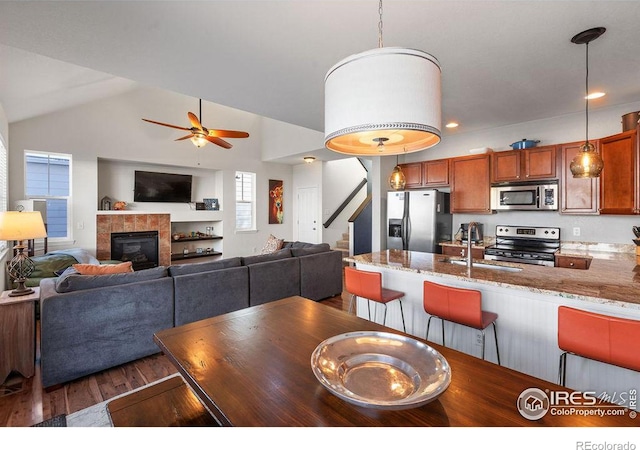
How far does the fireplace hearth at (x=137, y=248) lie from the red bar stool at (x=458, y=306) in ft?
19.0

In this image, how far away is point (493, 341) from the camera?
2.23 metres

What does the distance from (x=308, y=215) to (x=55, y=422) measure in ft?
21.7

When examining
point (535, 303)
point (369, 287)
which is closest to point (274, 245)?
point (369, 287)

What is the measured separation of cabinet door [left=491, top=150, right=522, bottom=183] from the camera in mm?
4090

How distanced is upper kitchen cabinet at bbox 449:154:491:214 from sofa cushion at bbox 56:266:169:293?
164 inches

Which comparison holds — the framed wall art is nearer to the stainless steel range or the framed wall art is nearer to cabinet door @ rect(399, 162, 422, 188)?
cabinet door @ rect(399, 162, 422, 188)

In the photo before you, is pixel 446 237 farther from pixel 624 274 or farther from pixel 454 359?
pixel 454 359

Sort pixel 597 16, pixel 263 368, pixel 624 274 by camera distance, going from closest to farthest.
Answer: pixel 263 368
pixel 597 16
pixel 624 274

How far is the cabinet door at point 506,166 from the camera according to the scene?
409cm

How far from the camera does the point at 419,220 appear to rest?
473 centimetres

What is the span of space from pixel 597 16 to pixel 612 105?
242cm

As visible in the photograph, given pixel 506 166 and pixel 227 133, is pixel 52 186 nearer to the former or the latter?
pixel 227 133
